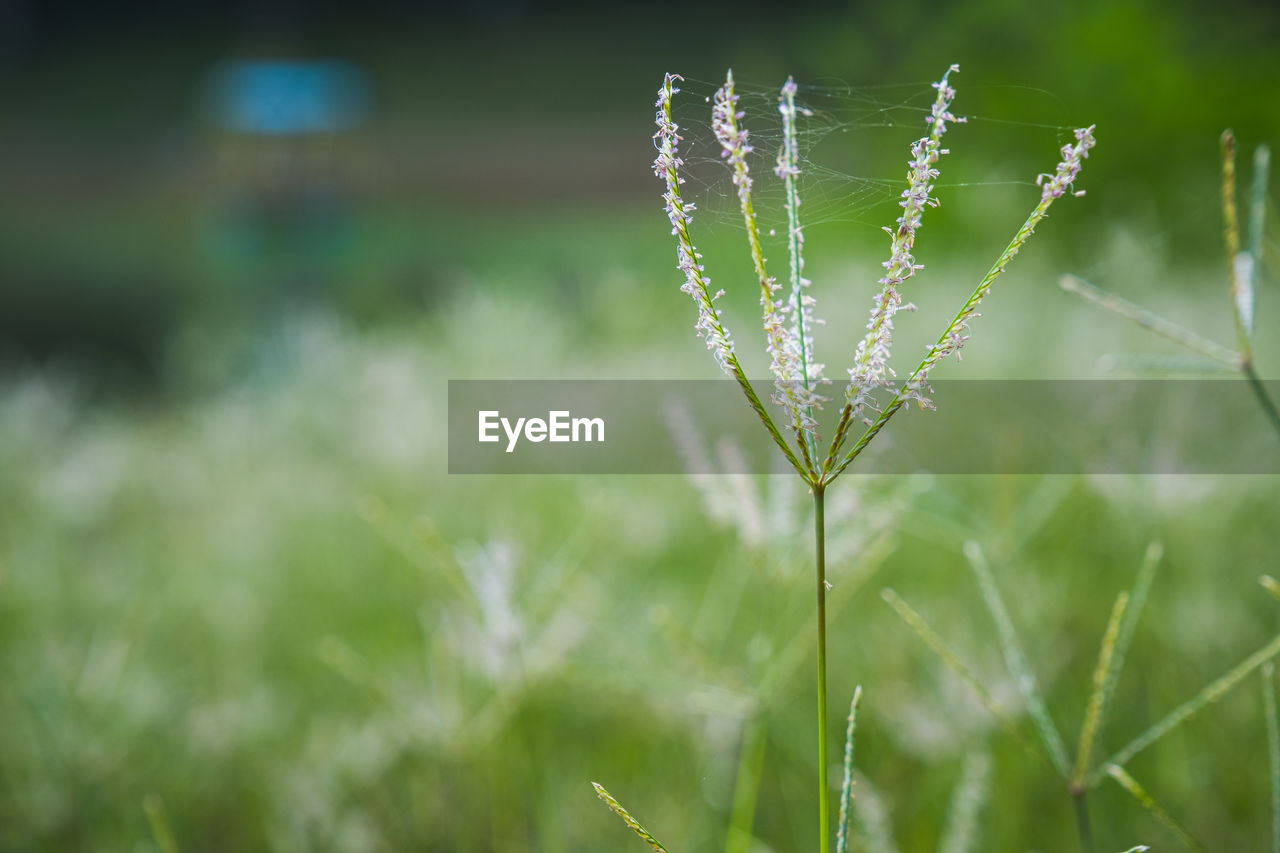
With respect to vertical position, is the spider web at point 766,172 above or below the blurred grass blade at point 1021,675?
above

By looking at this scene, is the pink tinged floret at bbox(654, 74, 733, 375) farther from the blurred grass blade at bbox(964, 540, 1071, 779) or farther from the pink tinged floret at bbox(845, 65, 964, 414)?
the blurred grass blade at bbox(964, 540, 1071, 779)

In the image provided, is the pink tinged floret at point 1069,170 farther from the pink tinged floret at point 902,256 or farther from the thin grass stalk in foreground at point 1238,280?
the thin grass stalk in foreground at point 1238,280

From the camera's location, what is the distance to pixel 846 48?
152 inches

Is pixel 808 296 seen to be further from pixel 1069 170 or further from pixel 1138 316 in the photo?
pixel 1138 316

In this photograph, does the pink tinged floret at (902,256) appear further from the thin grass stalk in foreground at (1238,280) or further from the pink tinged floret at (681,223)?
the thin grass stalk in foreground at (1238,280)

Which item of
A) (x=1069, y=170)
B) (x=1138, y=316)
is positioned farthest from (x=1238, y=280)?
(x=1069, y=170)

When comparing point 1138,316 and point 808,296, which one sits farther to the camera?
point 1138,316

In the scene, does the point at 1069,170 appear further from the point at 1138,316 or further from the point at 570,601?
the point at 570,601

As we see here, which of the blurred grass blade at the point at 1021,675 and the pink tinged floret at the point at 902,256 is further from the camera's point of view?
the blurred grass blade at the point at 1021,675

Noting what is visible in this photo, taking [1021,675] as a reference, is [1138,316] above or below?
above

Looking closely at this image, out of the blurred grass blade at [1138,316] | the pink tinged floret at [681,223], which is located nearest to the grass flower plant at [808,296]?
the pink tinged floret at [681,223]

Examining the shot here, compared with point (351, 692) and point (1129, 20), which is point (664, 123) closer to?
point (351, 692)

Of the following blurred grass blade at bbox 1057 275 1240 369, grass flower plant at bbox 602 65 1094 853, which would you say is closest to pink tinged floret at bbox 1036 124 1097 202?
grass flower plant at bbox 602 65 1094 853

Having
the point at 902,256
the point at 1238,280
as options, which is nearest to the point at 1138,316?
the point at 1238,280
